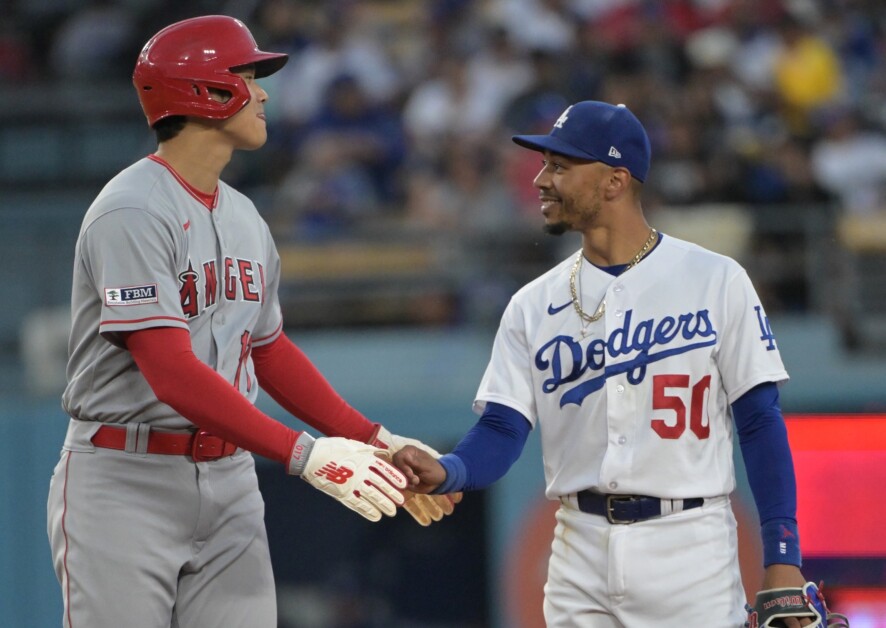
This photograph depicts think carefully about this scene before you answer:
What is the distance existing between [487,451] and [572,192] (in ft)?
2.34

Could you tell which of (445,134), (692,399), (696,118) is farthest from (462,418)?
(692,399)

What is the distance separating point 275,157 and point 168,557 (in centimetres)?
557

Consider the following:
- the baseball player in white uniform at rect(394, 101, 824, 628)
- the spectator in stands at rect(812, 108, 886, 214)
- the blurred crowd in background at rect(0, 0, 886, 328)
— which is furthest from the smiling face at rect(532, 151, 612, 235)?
the spectator in stands at rect(812, 108, 886, 214)

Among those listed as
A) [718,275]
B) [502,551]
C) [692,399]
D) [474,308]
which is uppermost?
[474,308]

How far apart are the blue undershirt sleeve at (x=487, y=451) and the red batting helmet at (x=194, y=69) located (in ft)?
3.44

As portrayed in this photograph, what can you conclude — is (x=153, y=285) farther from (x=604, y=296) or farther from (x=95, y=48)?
(x=95, y=48)

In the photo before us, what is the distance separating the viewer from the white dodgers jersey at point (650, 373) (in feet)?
11.6

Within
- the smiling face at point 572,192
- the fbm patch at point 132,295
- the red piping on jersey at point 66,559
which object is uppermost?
A: the smiling face at point 572,192

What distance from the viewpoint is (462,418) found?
297 inches

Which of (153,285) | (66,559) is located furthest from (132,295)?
(66,559)

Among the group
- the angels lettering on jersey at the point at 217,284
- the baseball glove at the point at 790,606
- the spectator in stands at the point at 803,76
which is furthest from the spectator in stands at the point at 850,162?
the angels lettering on jersey at the point at 217,284

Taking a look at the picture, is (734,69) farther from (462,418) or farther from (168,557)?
(168,557)

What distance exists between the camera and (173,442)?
138 inches

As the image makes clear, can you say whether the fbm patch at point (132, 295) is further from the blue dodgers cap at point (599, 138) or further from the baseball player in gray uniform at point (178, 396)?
the blue dodgers cap at point (599, 138)
